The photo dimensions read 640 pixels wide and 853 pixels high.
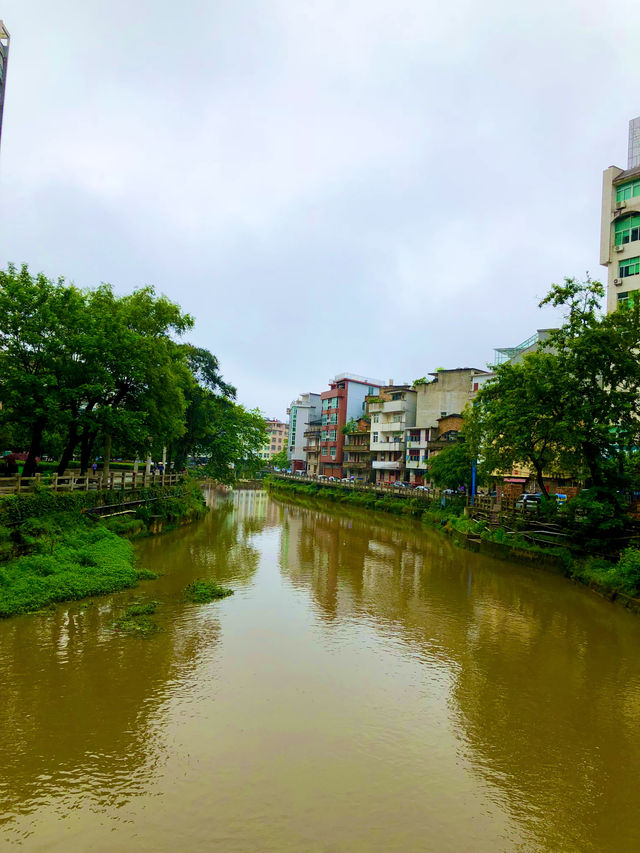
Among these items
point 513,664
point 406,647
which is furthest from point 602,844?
point 406,647

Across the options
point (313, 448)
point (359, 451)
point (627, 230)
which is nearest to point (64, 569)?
point (627, 230)

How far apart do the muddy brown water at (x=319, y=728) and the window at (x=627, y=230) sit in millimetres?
24120

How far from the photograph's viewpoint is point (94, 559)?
17.0 metres

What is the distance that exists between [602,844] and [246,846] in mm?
4193

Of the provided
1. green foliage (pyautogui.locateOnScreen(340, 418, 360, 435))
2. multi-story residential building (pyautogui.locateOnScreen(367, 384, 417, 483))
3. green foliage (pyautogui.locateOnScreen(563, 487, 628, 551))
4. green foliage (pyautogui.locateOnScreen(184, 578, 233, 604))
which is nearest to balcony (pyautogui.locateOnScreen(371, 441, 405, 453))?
multi-story residential building (pyautogui.locateOnScreen(367, 384, 417, 483))

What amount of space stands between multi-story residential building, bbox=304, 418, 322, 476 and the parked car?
149ft

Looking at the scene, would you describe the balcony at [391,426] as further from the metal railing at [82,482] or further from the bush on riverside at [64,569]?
the bush on riverside at [64,569]

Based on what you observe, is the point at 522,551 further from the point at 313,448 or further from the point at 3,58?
the point at 313,448

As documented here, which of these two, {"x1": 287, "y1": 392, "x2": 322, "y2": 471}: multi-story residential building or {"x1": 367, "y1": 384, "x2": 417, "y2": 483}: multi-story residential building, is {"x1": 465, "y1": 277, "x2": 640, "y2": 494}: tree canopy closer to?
{"x1": 367, "y1": 384, "x2": 417, "y2": 483}: multi-story residential building

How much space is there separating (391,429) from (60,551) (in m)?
47.2

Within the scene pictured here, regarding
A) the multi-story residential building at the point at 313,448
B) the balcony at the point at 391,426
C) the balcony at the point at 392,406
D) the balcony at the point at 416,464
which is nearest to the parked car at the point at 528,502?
the balcony at the point at 416,464

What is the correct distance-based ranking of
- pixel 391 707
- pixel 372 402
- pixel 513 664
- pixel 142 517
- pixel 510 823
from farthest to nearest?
pixel 372 402 < pixel 142 517 < pixel 513 664 < pixel 391 707 < pixel 510 823

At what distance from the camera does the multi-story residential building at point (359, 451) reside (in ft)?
217

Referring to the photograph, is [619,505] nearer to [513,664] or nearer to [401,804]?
[513,664]
